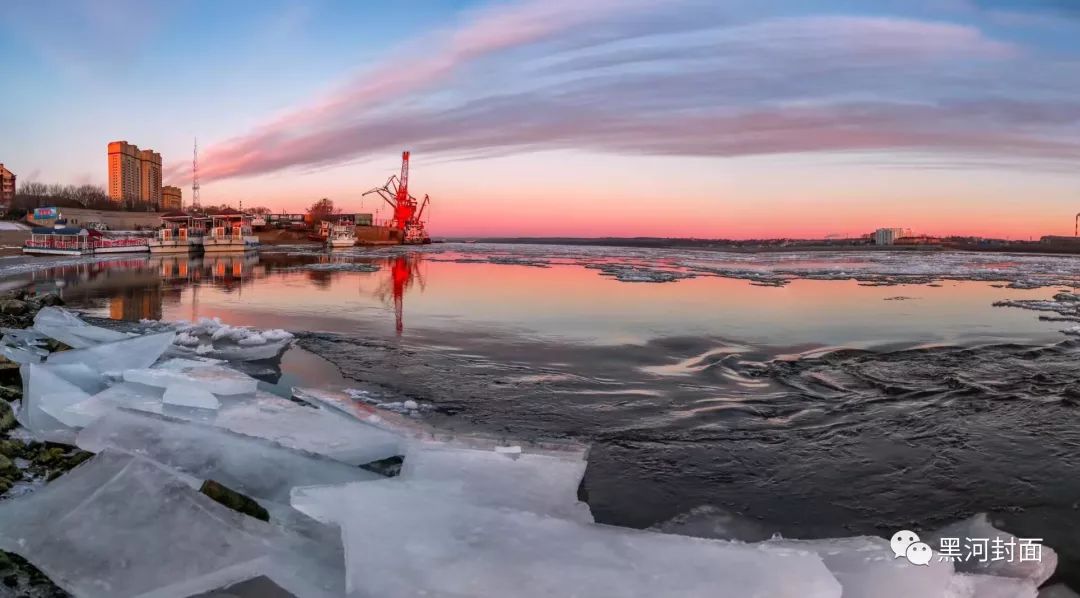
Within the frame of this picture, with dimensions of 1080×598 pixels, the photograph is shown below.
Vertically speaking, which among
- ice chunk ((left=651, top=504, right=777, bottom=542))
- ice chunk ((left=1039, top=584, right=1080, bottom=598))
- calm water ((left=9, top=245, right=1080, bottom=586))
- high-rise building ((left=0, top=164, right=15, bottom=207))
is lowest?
ice chunk ((left=651, top=504, right=777, bottom=542))

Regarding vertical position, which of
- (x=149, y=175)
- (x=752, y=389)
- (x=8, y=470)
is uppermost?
(x=149, y=175)

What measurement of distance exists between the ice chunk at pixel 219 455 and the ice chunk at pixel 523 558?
2.32 feet

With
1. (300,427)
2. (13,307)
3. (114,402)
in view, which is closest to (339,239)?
(13,307)

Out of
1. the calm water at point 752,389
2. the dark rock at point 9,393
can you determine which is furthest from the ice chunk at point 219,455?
the calm water at point 752,389

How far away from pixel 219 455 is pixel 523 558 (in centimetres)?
198

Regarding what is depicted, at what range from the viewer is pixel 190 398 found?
14.0ft

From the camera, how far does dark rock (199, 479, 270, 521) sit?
2689mm

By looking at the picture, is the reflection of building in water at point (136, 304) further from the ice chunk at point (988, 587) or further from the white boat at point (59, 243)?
the white boat at point (59, 243)

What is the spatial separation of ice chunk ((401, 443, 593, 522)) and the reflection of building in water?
8.79 meters

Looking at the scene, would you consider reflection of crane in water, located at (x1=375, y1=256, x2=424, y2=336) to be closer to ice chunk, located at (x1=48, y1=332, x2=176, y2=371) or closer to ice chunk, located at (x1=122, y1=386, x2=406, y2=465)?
ice chunk, located at (x1=48, y1=332, x2=176, y2=371)

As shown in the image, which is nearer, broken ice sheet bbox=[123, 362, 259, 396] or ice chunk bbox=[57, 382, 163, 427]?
ice chunk bbox=[57, 382, 163, 427]

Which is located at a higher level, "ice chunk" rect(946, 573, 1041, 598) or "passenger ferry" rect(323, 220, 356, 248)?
"passenger ferry" rect(323, 220, 356, 248)

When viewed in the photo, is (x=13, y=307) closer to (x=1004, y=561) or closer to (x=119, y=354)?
(x=119, y=354)

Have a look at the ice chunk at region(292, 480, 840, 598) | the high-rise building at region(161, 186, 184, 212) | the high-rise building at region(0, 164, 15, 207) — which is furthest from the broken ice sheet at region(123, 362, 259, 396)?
the high-rise building at region(161, 186, 184, 212)
